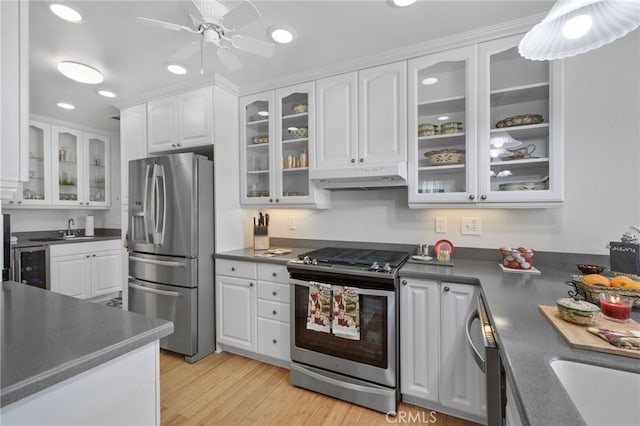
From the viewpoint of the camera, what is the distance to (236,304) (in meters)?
2.45

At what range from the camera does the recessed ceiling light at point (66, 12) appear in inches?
62.9

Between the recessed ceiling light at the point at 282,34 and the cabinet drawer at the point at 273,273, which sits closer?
the recessed ceiling light at the point at 282,34

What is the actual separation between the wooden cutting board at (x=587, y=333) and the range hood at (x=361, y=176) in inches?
46.3

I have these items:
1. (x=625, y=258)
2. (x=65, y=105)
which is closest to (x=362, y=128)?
(x=625, y=258)

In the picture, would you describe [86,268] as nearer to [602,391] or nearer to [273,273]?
[273,273]

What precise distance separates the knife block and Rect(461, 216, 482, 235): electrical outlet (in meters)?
1.73

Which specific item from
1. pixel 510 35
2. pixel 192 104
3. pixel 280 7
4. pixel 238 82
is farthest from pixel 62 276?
pixel 510 35

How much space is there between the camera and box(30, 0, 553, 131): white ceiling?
1.63 m

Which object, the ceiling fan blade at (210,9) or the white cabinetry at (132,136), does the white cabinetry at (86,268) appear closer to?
the white cabinetry at (132,136)

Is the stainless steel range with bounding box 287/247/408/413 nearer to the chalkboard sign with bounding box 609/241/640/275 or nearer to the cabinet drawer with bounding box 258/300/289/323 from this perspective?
the cabinet drawer with bounding box 258/300/289/323

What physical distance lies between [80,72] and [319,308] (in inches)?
105

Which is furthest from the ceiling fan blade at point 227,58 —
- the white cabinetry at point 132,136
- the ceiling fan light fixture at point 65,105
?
the ceiling fan light fixture at point 65,105

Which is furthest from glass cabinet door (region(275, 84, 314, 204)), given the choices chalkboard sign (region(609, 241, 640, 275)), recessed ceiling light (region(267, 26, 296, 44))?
chalkboard sign (region(609, 241, 640, 275))

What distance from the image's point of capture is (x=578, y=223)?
1863 millimetres
